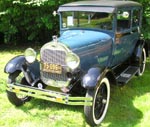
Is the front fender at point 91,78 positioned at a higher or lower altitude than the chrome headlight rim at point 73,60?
lower

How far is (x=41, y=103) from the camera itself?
5266 millimetres

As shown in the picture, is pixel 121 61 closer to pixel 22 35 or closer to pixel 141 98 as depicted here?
pixel 141 98

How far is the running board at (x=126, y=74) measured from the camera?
17.9 ft

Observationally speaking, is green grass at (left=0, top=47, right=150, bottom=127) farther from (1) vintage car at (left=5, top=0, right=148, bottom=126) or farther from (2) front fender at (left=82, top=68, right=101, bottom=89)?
(2) front fender at (left=82, top=68, right=101, bottom=89)

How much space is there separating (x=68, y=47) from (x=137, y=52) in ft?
7.97

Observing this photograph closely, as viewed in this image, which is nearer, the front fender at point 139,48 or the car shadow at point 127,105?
the car shadow at point 127,105

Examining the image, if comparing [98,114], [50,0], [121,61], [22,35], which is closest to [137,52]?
[121,61]

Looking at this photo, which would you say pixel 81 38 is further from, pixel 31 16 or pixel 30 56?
pixel 31 16

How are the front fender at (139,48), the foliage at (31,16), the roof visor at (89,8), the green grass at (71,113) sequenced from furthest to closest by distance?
the foliage at (31,16), the front fender at (139,48), the roof visor at (89,8), the green grass at (71,113)

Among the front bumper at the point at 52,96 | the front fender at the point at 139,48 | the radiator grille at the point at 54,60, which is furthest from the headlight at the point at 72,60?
the front fender at the point at 139,48

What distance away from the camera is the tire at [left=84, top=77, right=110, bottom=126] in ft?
13.9

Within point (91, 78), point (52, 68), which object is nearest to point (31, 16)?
point (52, 68)

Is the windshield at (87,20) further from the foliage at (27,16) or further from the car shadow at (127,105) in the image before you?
the foliage at (27,16)

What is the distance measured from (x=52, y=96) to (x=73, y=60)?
2.05 feet
